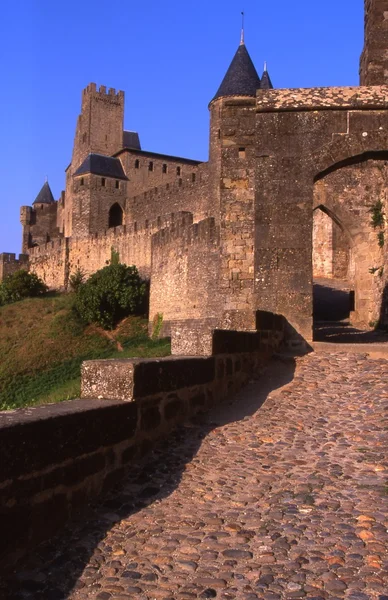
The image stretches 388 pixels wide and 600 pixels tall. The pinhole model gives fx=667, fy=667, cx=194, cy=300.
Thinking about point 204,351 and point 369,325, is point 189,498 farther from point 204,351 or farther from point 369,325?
point 369,325

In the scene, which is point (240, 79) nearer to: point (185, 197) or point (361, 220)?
point (185, 197)

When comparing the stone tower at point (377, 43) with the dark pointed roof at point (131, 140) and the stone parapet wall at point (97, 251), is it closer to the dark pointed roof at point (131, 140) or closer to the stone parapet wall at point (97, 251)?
the stone parapet wall at point (97, 251)

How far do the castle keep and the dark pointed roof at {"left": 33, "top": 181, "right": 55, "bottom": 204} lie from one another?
20080mm

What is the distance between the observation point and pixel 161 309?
2728 cm

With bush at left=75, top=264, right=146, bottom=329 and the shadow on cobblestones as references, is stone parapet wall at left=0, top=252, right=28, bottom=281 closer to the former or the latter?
bush at left=75, top=264, right=146, bottom=329

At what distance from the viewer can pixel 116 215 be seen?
4991 centimetres

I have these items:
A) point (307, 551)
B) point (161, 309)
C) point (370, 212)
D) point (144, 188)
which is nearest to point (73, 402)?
point (307, 551)

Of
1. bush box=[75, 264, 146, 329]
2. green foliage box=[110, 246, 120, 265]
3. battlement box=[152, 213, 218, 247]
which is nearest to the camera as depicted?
battlement box=[152, 213, 218, 247]

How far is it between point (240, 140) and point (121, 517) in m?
5.89

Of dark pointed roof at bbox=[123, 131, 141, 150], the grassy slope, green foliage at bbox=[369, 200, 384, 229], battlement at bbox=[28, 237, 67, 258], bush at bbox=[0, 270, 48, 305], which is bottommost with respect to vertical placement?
the grassy slope

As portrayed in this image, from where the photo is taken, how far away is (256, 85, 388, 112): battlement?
820 cm

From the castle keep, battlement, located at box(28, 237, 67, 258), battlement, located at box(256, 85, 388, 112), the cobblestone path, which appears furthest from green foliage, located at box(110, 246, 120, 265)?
the cobblestone path

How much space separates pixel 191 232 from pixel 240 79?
10148mm

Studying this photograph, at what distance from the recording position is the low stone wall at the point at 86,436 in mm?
3043
